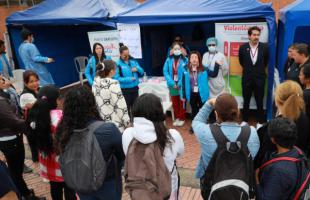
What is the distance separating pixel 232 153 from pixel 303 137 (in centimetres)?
83

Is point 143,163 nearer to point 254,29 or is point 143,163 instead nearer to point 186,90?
point 186,90

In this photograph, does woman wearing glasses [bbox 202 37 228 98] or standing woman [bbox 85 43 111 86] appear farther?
standing woman [bbox 85 43 111 86]

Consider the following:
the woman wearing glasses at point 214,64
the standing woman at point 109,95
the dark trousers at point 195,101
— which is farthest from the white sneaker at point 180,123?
the standing woman at point 109,95

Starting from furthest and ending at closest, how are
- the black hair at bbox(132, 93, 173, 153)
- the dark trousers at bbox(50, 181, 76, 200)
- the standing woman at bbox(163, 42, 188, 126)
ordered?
the standing woman at bbox(163, 42, 188, 126), the dark trousers at bbox(50, 181, 76, 200), the black hair at bbox(132, 93, 173, 153)

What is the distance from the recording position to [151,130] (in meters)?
2.14

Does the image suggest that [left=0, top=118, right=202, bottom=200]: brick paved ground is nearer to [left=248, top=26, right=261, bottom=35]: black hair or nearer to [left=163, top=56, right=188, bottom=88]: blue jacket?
[left=163, top=56, right=188, bottom=88]: blue jacket

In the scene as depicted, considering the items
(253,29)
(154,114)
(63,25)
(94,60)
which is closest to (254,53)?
(253,29)

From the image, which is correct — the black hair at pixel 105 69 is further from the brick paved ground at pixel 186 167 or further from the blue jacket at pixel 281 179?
the blue jacket at pixel 281 179

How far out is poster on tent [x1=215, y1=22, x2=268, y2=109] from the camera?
5.65 m

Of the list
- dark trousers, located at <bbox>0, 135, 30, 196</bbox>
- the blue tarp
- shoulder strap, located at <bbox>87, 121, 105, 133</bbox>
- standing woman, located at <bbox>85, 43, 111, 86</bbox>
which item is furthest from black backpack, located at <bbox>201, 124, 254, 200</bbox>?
standing woman, located at <bbox>85, 43, 111, 86</bbox>

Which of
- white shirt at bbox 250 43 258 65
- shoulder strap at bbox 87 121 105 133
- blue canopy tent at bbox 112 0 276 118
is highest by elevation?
blue canopy tent at bbox 112 0 276 118

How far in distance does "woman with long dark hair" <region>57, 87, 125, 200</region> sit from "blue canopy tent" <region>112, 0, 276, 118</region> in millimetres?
3876

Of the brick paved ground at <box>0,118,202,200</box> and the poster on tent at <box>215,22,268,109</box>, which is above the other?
the poster on tent at <box>215,22,268,109</box>

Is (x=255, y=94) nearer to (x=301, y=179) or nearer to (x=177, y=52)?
(x=177, y=52)
